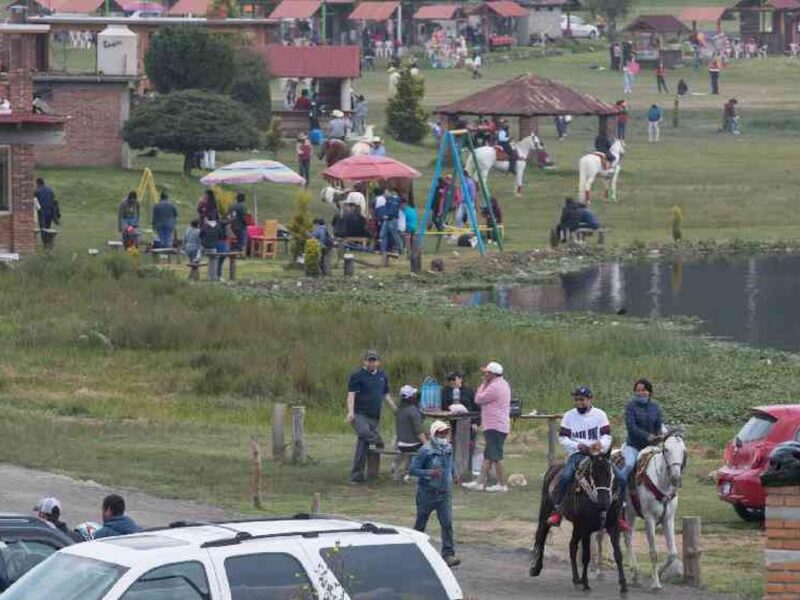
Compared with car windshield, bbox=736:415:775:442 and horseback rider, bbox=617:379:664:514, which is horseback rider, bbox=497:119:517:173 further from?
horseback rider, bbox=617:379:664:514

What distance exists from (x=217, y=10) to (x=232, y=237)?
40.9 metres

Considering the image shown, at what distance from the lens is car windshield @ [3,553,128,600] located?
526 inches

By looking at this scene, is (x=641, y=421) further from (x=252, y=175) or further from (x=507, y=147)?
(x=507, y=147)

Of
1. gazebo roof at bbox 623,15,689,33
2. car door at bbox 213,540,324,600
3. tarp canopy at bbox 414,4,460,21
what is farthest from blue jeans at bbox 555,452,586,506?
tarp canopy at bbox 414,4,460,21

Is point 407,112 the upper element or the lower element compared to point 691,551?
A: upper

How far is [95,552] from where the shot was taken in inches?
541

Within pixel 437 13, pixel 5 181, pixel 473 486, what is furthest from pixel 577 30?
→ pixel 473 486

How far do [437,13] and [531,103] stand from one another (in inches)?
2359

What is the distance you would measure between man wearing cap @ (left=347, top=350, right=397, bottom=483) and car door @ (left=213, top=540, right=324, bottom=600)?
1224 cm

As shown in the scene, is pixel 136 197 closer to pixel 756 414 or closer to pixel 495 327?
pixel 495 327

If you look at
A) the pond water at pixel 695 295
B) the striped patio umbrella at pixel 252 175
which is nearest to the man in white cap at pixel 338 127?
the striped patio umbrella at pixel 252 175

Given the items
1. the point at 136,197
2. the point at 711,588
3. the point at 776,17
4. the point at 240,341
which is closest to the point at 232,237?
the point at 136,197

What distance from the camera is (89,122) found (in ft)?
198

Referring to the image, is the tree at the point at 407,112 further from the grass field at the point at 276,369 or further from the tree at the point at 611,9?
the tree at the point at 611,9
